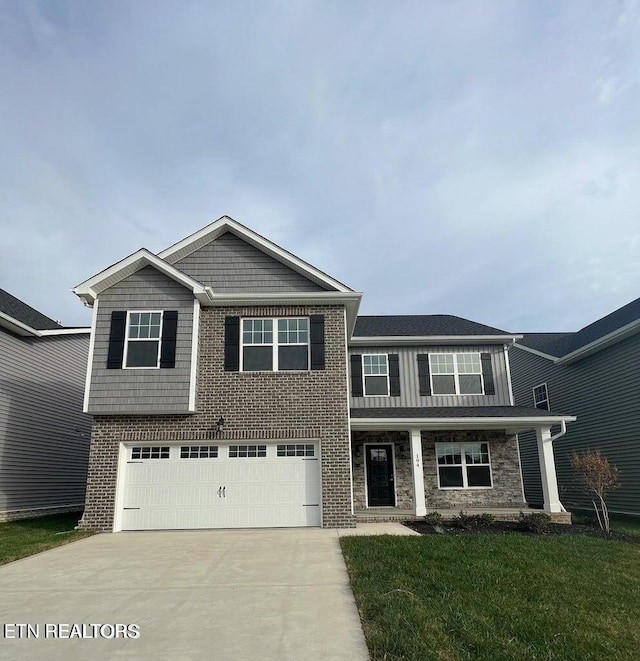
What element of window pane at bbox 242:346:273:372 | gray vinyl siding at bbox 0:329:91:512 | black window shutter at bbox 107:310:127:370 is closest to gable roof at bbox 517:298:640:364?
window pane at bbox 242:346:273:372

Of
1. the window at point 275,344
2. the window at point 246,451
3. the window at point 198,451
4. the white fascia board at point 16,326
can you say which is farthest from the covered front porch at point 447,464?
the white fascia board at point 16,326

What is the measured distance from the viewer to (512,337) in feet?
51.1

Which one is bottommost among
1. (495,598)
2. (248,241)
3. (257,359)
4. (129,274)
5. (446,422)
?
(495,598)

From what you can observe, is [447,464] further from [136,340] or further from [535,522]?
[136,340]

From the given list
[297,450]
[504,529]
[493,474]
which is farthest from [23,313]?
[493,474]

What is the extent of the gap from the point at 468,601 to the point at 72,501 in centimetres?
1571

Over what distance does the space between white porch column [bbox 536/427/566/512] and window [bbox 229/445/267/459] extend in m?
7.53

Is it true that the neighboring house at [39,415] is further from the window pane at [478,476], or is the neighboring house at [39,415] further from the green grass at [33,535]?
the window pane at [478,476]

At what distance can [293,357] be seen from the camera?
12.5 meters

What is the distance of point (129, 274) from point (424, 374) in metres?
9.00

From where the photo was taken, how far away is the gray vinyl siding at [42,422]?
14211mm

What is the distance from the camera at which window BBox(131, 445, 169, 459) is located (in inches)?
474

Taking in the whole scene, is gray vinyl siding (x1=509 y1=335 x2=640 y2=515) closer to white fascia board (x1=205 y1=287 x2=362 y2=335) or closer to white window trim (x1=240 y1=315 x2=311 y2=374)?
white fascia board (x1=205 y1=287 x2=362 y2=335)

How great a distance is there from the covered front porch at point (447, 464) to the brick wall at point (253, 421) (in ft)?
6.18
